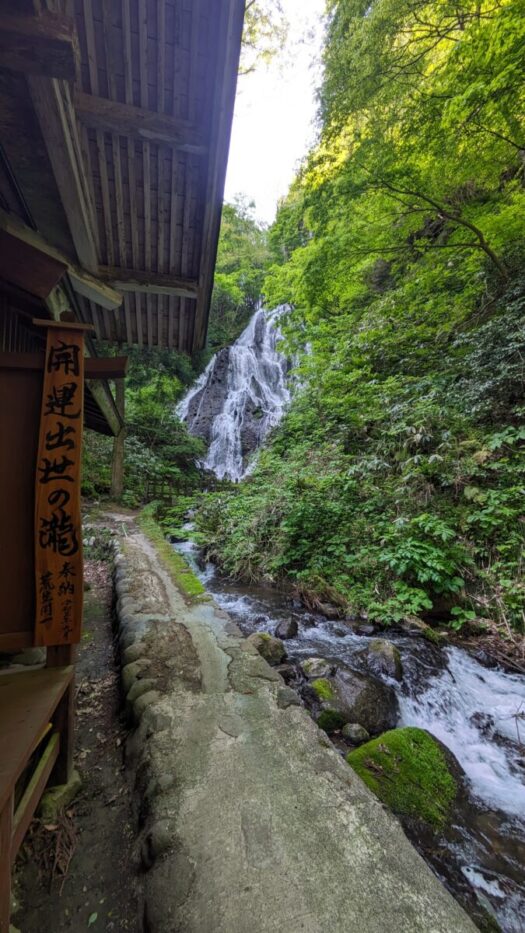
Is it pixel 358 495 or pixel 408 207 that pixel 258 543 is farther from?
pixel 408 207

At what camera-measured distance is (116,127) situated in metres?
2.17

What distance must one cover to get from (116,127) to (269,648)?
471cm

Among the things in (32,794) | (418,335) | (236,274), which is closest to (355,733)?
(32,794)

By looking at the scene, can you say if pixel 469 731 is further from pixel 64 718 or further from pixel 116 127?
pixel 116 127

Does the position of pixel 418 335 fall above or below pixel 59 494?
above

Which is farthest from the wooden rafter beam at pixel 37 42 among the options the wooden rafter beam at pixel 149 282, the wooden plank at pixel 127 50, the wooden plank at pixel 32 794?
the wooden plank at pixel 32 794

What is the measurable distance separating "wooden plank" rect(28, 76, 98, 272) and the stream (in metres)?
4.59

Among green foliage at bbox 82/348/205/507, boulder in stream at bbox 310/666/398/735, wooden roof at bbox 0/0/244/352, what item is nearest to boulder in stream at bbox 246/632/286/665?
boulder in stream at bbox 310/666/398/735

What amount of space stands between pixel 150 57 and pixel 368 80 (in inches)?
241

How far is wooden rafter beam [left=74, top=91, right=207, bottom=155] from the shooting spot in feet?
6.75

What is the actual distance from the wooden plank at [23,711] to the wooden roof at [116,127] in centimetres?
258

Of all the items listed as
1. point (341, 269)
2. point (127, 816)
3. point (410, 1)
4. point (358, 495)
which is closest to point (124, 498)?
point (358, 495)

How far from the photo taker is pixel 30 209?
2.42 metres

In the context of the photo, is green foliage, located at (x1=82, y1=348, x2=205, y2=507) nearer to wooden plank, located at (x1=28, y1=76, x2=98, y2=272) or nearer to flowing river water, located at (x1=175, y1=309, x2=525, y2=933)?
flowing river water, located at (x1=175, y1=309, x2=525, y2=933)
